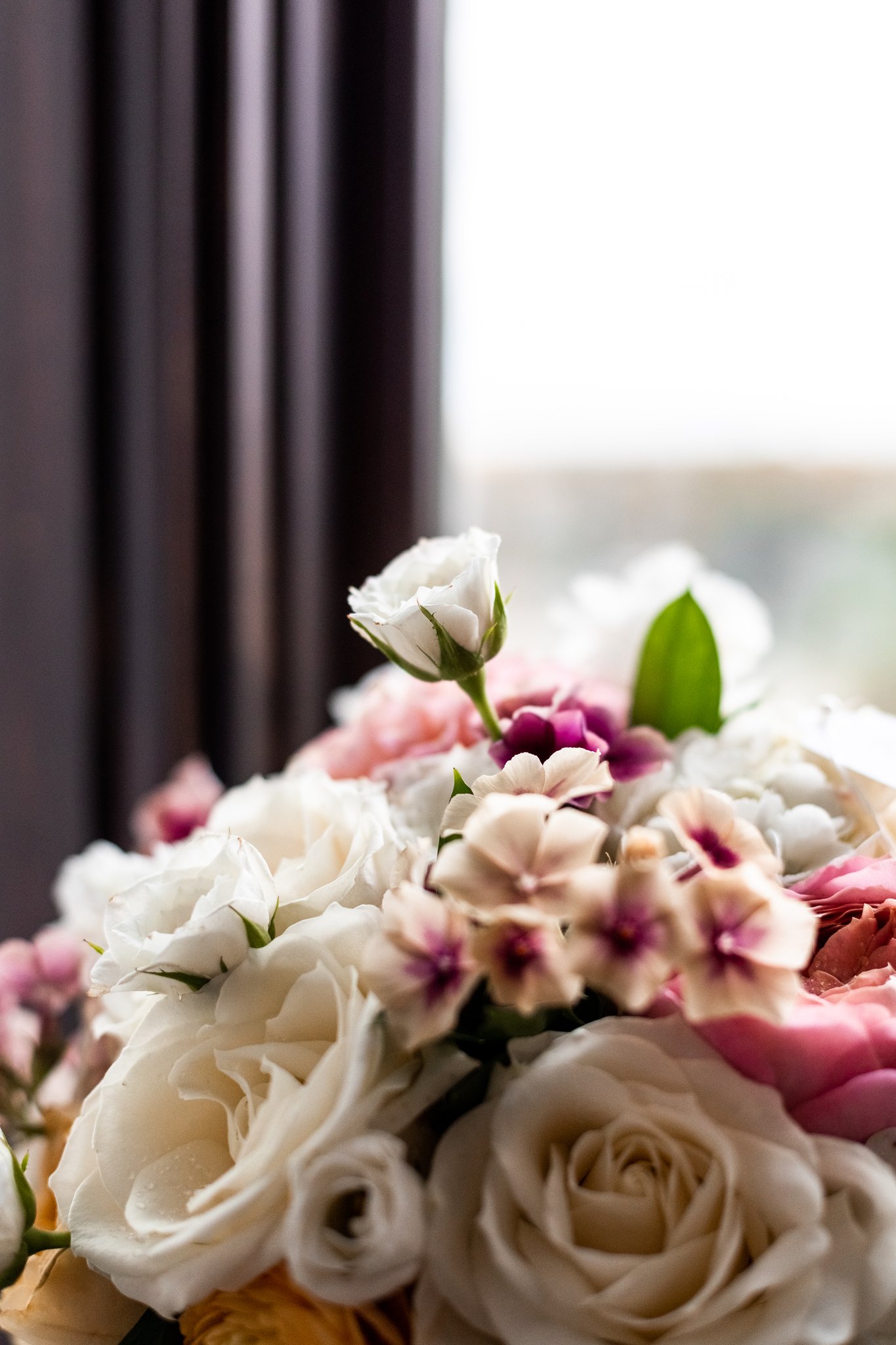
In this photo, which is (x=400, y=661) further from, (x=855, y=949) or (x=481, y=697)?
(x=855, y=949)

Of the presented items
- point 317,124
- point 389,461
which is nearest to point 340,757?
point 389,461

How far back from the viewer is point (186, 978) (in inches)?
13.5

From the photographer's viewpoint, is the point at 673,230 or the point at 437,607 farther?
the point at 673,230

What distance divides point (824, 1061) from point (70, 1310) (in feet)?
0.81

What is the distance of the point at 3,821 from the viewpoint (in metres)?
0.75

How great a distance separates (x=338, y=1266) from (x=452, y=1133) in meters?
0.05

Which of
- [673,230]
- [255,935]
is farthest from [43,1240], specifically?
[673,230]

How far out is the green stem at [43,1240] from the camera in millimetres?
347

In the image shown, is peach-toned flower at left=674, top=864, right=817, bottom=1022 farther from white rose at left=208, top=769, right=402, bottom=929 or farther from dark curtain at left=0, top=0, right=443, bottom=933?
dark curtain at left=0, top=0, right=443, bottom=933

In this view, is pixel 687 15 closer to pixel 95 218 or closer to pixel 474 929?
pixel 95 218

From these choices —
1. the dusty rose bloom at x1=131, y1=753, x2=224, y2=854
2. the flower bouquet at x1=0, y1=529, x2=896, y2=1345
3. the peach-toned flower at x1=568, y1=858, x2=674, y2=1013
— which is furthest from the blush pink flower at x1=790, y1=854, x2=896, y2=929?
the dusty rose bloom at x1=131, y1=753, x2=224, y2=854

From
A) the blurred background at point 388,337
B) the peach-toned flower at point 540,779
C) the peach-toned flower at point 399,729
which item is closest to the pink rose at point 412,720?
the peach-toned flower at point 399,729

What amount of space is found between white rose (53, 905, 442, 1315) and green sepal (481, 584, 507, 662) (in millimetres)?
105

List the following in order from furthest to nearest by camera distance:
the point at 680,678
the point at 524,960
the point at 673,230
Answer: the point at 673,230 < the point at 680,678 < the point at 524,960
